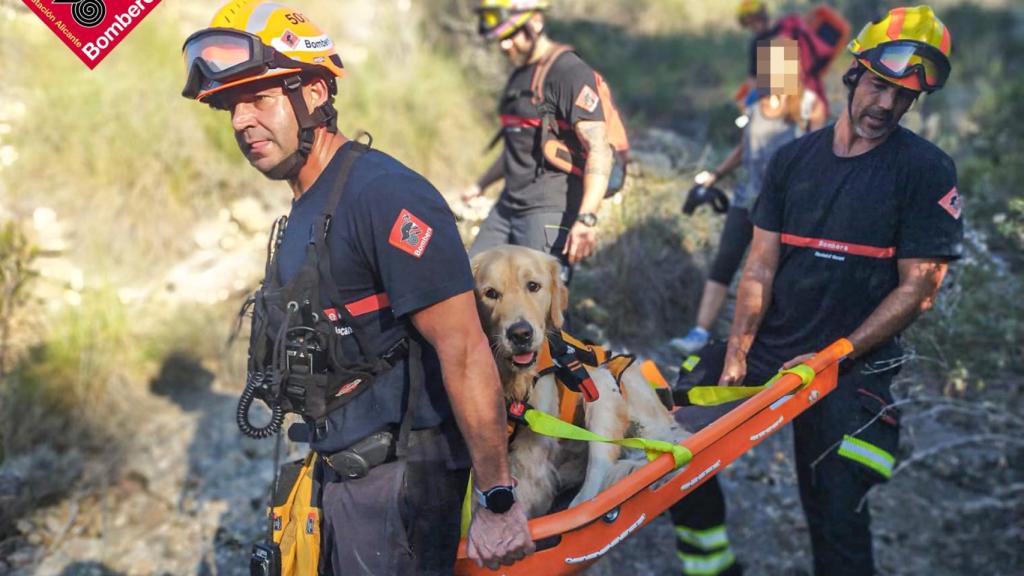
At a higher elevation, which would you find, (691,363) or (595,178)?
(595,178)

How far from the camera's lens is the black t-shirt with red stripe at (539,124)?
14.6 feet

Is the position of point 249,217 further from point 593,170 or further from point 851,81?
point 851,81

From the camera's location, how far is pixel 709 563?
3891 millimetres

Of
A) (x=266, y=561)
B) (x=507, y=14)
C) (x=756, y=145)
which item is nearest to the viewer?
(x=266, y=561)

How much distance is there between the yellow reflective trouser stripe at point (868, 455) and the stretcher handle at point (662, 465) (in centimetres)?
31

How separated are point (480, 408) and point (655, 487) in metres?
0.89

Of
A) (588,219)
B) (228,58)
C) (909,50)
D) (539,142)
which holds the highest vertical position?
(228,58)

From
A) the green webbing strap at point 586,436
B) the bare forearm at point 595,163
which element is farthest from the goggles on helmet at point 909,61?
the green webbing strap at point 586,436

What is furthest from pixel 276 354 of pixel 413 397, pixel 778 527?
pixel 778 527

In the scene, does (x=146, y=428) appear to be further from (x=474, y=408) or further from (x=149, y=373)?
(x=474, y=408)

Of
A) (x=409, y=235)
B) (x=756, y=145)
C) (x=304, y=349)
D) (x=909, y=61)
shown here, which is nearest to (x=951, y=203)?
(x=909, y=61)

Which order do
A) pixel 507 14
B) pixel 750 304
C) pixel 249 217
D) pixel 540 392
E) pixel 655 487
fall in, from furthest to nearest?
pixel 249 217 < pixel 507 14 < pixel 750 304 < pixel 540 392 < pixel 655 487

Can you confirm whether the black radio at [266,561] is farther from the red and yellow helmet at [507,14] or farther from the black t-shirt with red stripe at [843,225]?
the red and yellow helmet at [507,14]

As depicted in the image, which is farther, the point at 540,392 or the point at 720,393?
the point at 720,393
